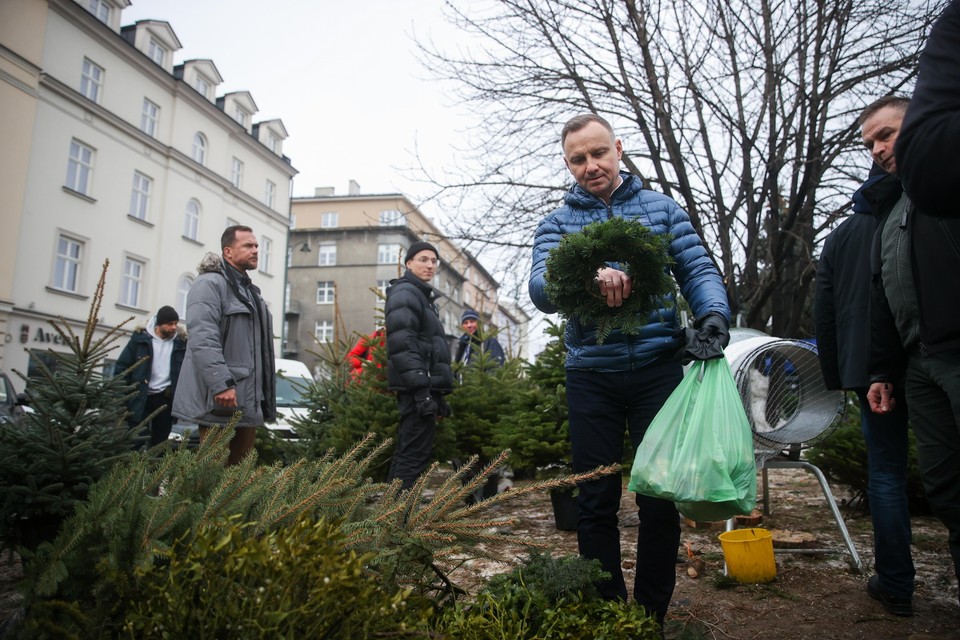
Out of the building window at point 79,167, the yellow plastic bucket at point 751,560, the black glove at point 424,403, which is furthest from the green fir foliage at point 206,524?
the building window at point 79,167

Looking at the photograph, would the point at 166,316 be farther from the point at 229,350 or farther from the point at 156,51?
the point at 156,51

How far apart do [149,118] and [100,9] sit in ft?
11.7

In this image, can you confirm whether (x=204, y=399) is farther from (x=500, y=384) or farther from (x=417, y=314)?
(x=500, y=384)

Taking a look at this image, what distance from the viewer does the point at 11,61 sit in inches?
653

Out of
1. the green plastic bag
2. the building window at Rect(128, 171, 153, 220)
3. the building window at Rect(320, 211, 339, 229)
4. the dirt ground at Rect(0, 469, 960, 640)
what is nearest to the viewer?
the green plastic bag

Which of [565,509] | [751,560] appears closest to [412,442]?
[565,509]

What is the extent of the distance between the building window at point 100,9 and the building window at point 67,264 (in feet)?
23.8

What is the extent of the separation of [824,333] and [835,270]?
31cm

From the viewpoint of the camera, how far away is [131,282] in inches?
827

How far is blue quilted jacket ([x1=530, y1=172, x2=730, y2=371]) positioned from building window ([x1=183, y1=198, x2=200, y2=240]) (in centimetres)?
2384

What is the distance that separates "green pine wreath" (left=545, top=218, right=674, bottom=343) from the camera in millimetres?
2068

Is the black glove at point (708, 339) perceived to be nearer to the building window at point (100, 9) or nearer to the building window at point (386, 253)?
the building window at point (100, 9)

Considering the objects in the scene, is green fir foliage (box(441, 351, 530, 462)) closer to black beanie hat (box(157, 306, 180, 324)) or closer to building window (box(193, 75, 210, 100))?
black beanie hat (box(157, 306, 180, 324))

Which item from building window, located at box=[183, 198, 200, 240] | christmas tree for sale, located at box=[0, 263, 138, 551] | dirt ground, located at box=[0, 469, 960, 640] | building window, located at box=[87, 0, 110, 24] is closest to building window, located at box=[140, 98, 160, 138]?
building window, located at box=[87, 0, 110, 24]
